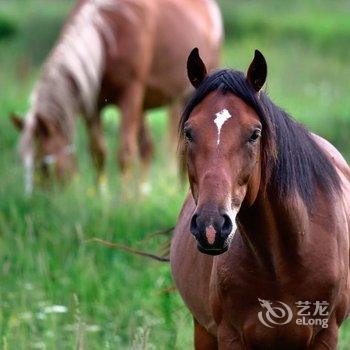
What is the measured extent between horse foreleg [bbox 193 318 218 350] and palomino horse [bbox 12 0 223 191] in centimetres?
399

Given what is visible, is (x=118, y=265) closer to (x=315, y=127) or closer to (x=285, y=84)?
(x=315, y=127)

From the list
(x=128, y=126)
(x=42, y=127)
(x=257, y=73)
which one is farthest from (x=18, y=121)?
(x=257, y=73)

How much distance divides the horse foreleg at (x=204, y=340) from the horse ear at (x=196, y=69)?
129cm

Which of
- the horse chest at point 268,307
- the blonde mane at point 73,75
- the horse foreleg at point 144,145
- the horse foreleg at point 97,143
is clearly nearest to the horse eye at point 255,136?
the horse chest at point 268,307

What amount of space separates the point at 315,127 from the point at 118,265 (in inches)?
229

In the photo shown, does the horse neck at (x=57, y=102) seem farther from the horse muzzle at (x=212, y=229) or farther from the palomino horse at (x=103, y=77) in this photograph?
the horse muzzle at (x=212, y=229)

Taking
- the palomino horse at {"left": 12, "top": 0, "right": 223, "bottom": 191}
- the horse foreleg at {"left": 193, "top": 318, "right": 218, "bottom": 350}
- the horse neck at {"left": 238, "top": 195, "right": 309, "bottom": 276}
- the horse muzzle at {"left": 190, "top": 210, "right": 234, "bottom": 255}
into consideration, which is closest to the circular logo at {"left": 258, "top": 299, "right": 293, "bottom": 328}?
the horse neck at {"left": 238, "top": 195, "right": 309, "bottom": 276}

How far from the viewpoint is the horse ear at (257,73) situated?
384cm

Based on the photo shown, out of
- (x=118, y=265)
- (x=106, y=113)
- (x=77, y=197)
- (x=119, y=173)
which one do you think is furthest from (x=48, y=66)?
(x=106, y=113)

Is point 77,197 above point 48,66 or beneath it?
beneath

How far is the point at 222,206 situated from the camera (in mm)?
3523

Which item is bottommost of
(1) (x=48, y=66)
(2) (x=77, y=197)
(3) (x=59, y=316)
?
(3) (x=59, y=316)

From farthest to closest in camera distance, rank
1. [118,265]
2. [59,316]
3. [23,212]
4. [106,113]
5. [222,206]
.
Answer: [106,113], [23,212], [118,265], [59,316], [222,206]

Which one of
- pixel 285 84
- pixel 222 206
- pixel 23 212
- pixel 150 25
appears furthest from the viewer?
pixel 285 84
